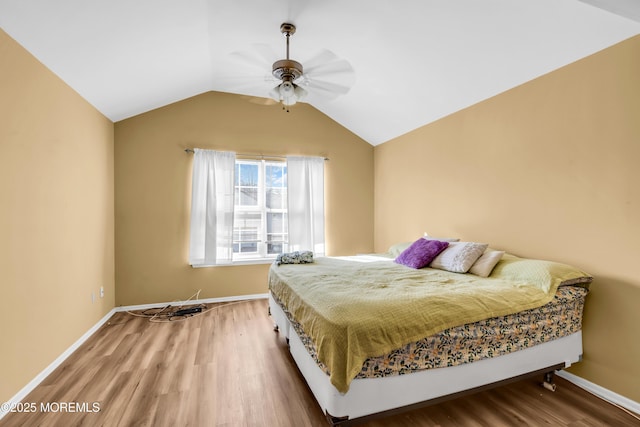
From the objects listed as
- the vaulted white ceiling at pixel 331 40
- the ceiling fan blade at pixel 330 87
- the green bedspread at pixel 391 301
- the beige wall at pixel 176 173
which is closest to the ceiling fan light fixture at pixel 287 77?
the vaulted white ceiling at pixel 331 40

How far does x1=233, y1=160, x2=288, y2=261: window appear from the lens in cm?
427

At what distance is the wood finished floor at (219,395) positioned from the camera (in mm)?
1810

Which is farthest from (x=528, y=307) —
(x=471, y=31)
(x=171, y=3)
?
(x=171, y=3)

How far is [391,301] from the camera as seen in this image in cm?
178

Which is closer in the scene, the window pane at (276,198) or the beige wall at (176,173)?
the beige wall at (176,173)

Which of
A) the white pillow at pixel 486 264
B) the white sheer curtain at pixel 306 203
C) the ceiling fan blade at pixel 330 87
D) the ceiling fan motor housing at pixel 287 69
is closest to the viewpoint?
the ceiling fan motor housing at pixel 287 69

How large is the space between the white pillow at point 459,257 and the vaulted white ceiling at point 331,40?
1486 millimetres

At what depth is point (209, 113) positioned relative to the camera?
4.09m

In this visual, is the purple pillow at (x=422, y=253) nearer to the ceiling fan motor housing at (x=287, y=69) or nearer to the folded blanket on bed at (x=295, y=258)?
the folded blanket on bed at (x=295, y=258)

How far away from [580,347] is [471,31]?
2.49m

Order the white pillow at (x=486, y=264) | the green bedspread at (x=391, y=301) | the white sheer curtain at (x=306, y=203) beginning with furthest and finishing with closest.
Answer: the white sheer curtain at (x=306, y=203), the white pillow at (x=486, y=264), the green bedspread at (x=391, y=301)

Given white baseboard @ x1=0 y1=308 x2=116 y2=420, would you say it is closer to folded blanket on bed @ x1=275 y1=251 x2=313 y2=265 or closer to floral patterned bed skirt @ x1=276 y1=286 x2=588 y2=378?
floral patterned bed skirt @ x1=276 y1=286 x2=588 y2=378

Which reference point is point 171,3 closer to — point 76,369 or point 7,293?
point 7,293

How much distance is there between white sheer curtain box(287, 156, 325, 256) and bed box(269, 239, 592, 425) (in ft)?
6.26
